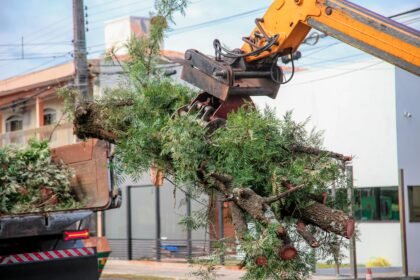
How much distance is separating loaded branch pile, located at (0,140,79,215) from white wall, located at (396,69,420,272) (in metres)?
11.6

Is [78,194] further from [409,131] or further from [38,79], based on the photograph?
[38,79]

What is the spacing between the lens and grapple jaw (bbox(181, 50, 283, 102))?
26.8 ft

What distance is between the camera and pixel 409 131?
20.6 meters

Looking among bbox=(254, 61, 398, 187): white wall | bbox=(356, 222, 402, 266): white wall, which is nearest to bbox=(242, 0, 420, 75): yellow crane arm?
bbox=(254, 61, 398, 187): white wall

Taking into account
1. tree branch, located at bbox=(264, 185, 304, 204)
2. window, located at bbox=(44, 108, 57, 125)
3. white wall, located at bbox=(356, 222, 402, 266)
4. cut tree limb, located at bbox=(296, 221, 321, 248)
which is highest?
window, located at bbox=(44, 108, 57, 125)

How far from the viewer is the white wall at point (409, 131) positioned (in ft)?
67.1

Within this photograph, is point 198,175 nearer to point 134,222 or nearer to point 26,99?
point 134,222

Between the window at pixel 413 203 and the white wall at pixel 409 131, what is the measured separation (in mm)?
131

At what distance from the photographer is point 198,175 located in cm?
756

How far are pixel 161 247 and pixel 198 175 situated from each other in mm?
17669

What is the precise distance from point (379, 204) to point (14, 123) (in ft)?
62.1

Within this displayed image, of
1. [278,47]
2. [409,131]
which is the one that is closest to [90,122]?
[278,47]

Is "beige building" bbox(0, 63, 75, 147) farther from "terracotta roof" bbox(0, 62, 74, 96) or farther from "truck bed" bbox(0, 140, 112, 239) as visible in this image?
"truck bed" bbox(0, 140, 112, 239)

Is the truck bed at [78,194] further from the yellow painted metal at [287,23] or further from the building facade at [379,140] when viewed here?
the building facade at [379,140]
